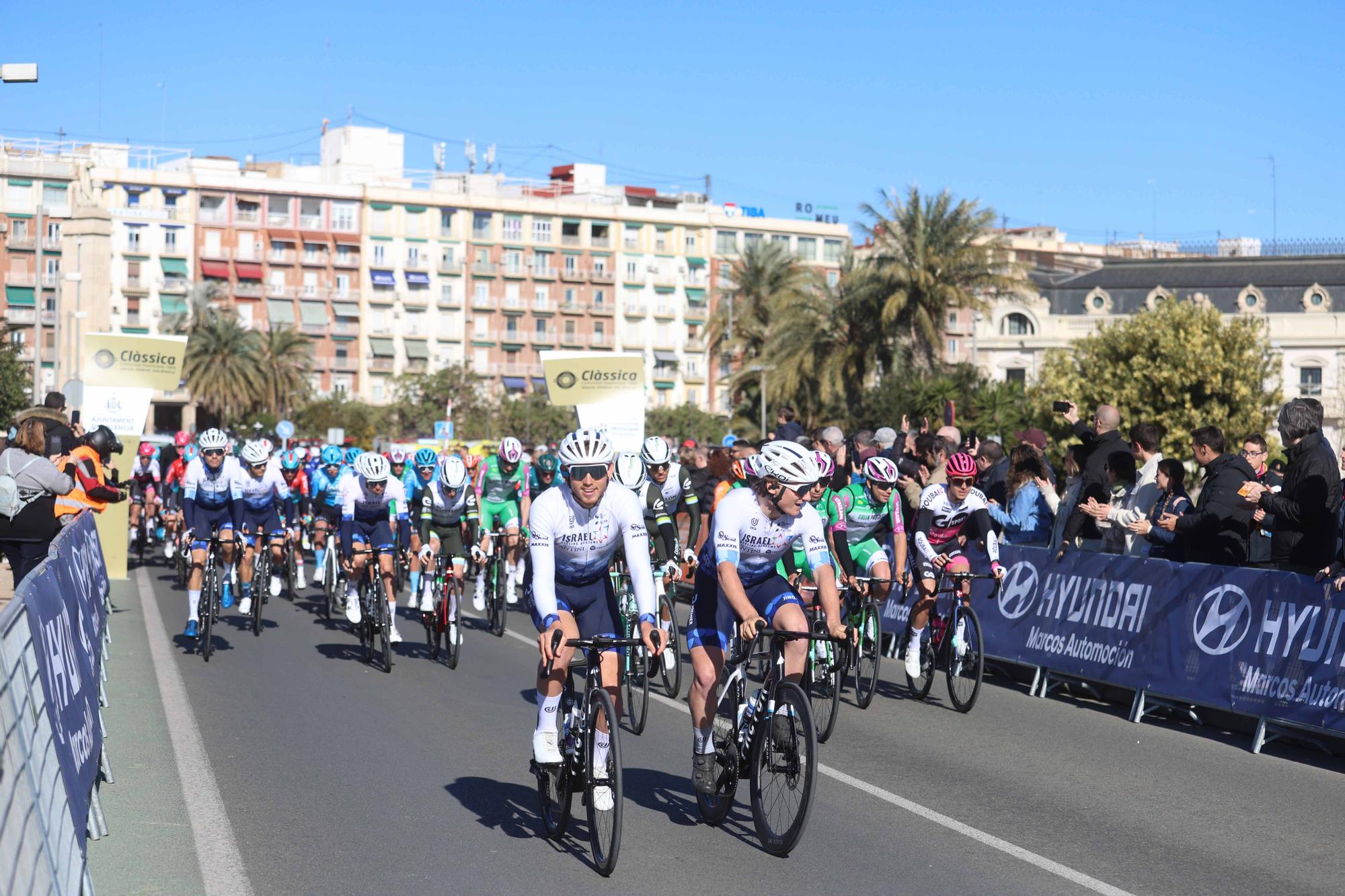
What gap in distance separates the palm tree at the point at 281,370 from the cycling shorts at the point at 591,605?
77565 millimetres

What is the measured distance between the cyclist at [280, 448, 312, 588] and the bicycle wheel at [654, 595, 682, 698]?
26.1 ft

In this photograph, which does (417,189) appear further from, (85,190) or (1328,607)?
(1328,607)

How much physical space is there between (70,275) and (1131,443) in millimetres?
36196

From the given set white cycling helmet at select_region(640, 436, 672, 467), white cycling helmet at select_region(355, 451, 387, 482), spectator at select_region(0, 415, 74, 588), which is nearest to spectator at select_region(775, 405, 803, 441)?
white cycling helmet at select_region(640, 436, 672, 467)

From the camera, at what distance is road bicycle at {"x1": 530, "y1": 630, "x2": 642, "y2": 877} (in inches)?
269

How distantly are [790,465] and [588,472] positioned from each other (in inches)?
39.1

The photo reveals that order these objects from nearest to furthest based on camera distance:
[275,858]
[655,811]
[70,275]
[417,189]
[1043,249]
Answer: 1. [275,858]
2. [655,811]
3. [70,275]
4. [417,189]
5. [1043,249]

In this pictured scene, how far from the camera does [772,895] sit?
6559 mm

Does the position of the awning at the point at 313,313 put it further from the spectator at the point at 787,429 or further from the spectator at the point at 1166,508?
the spectator at the point at 1166,508

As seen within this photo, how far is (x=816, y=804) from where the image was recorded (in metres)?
8.44

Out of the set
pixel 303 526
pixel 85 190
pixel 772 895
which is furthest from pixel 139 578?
pixel 85 190

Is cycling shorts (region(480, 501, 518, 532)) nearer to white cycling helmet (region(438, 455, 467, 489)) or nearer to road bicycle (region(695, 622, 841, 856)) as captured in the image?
white cycling helmet (region(438, 455, 467, 489))

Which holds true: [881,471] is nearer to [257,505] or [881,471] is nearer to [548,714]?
[548,714]

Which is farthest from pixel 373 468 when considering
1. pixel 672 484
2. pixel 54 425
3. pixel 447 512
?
pixel 54 425
